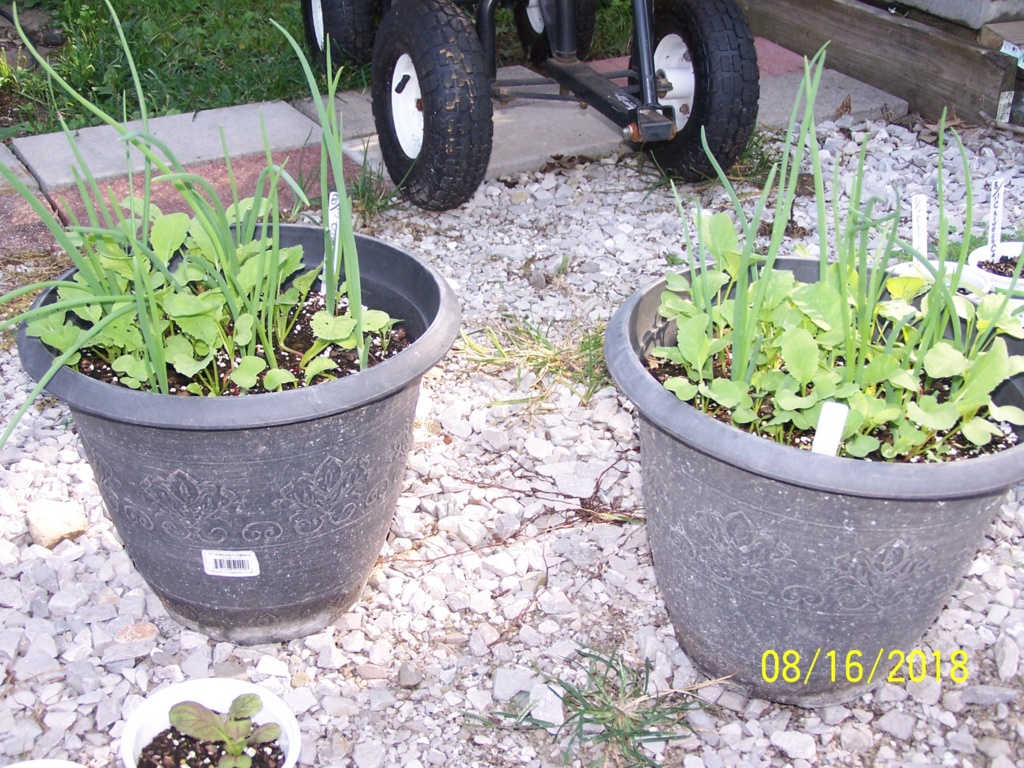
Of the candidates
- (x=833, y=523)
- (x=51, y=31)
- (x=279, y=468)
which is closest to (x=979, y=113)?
(x=833, y=523)

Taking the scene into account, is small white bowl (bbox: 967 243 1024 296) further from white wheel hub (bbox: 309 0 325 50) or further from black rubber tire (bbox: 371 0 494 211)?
white wheel hub (bbox: 309 0 325 50)

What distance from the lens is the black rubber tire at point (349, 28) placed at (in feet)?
10.5

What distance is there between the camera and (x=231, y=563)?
135cm

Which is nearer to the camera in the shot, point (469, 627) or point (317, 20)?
point (469, 627)

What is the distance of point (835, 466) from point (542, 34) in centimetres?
277

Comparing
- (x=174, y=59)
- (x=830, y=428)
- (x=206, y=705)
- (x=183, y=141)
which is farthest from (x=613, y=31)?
(x=206, y=705)

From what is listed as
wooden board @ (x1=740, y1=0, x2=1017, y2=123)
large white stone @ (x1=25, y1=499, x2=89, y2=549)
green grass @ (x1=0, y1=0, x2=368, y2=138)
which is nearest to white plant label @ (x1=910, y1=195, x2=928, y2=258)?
large white stone @ (x1=25, y1=499, x2=89, y2=549)

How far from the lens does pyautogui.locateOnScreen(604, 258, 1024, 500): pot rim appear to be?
109cm

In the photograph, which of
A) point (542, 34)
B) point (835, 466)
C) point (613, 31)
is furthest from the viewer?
point (613, 31)

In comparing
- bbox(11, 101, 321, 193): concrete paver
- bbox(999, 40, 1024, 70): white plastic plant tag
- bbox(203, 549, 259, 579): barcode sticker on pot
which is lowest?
bbox(203, 549, 259, 579): barcode sticker on pot

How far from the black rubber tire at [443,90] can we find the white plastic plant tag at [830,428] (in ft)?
4.95

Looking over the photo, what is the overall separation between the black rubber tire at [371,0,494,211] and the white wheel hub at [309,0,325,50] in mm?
915

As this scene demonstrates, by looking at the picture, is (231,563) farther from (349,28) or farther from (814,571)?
(349,28)
